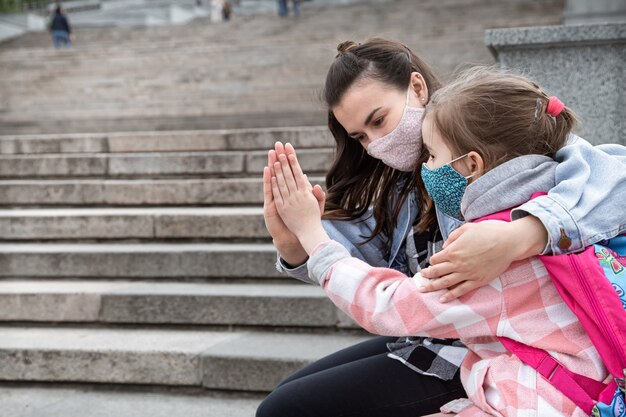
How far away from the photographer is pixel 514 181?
163 centimetres

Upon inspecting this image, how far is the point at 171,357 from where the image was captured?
3646 millimetres

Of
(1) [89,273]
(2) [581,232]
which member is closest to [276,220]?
(2) [581,232]

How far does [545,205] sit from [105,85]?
1089 centimetres

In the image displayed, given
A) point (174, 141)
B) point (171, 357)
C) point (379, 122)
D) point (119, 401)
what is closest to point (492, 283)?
point (379, 122)

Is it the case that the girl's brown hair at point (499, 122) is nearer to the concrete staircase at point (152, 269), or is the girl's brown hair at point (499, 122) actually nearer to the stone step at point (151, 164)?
the concrete staircase at point (152, 269)

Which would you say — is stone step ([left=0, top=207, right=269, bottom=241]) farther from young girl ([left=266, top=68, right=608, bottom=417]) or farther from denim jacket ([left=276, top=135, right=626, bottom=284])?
denim jacket ([left=276, top=135, right=626, bottom=284])

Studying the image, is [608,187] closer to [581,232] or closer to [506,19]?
[581,232]

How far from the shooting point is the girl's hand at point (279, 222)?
1.87 m

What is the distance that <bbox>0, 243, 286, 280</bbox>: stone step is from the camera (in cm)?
440

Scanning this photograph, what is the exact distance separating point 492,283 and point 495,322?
9cm

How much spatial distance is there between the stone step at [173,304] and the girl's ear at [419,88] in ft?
6.20

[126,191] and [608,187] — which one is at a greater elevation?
[608,187]

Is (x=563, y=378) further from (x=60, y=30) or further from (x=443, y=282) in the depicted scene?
(x=60, y=30)

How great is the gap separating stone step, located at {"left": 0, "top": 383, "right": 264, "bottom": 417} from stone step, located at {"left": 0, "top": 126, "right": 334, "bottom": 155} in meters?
2.82
